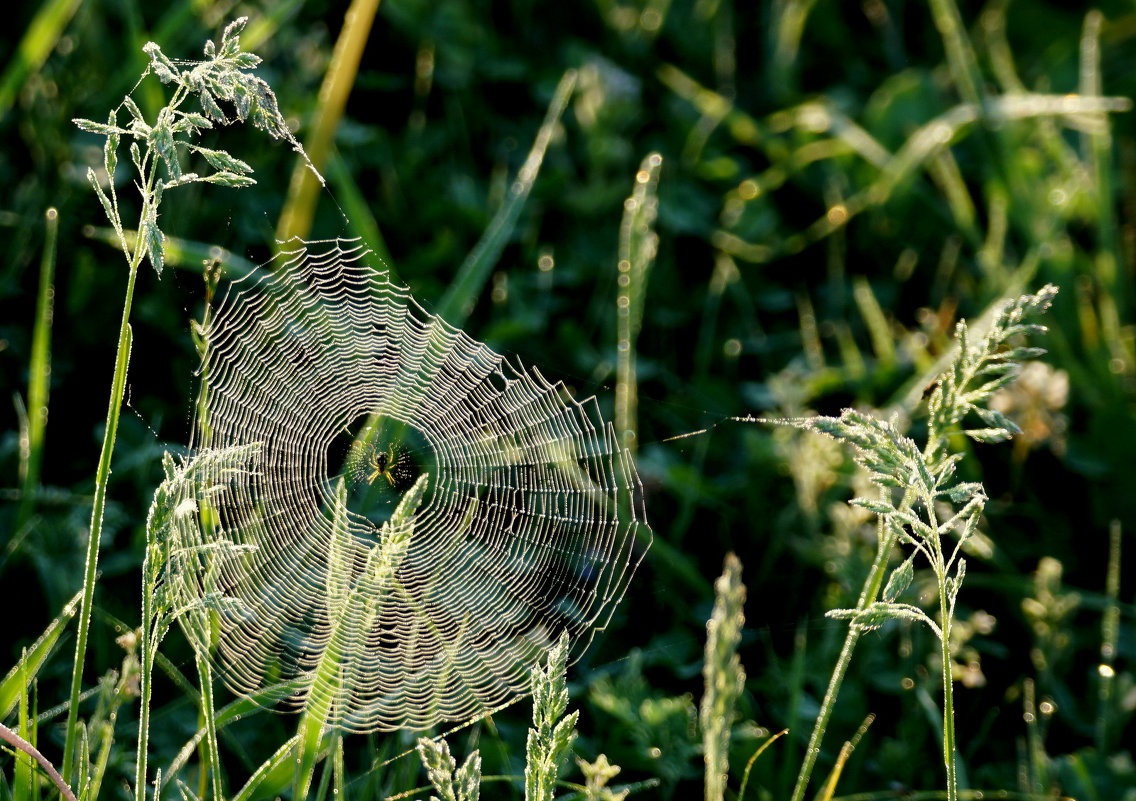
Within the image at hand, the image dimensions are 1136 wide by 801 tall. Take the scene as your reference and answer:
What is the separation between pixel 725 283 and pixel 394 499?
140cm

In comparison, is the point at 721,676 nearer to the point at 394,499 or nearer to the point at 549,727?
the point at 549,727

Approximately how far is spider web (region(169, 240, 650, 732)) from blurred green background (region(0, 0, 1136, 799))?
0.38 ft

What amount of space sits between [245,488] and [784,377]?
4.41ft

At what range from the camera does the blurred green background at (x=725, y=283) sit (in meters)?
2.14

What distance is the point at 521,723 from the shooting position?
206 centimetres

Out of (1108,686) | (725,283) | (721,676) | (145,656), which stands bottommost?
(145,656)

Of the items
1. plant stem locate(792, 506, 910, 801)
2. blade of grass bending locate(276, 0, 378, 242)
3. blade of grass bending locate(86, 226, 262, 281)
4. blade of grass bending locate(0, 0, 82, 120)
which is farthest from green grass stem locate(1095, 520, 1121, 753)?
blade of grass bending locate(0, 0, 82, 120)

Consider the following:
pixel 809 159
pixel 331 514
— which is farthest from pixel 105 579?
pixel 809 159

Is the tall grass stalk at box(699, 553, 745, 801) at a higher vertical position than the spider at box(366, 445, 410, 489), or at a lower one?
lower

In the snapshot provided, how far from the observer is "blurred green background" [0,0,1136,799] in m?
2.14

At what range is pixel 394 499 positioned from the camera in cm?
208

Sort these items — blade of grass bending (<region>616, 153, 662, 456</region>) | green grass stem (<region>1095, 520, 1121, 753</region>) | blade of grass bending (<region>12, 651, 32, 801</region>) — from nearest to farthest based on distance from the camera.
→ 1. blade of grass bending (<region>12, 651, 32, 801</region>)
2. green grass stem (<region>1095, 520, 1121, 753</region>)
3. blade of grass bending (<region>616, 153, 662, 456</region>)

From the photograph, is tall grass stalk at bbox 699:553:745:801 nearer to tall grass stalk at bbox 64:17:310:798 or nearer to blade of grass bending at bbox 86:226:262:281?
tall grass stalk at bbox 64:17:310:798

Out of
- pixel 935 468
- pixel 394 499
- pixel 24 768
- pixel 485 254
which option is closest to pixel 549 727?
pixel 935 468
